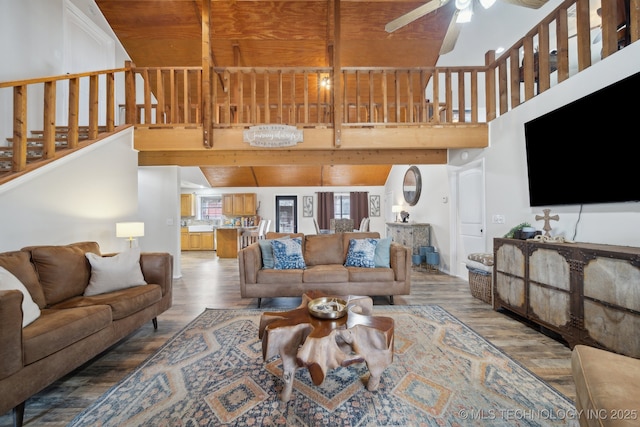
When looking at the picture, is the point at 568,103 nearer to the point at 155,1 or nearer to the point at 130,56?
the point at 155,1

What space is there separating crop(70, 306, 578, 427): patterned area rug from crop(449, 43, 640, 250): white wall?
1457 millimetres

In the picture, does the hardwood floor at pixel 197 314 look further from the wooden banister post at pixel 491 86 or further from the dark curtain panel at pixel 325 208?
the dark curtain panel at pixel 325 208

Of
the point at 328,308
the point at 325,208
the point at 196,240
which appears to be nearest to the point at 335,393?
the point at 328,308

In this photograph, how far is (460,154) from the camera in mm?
4504

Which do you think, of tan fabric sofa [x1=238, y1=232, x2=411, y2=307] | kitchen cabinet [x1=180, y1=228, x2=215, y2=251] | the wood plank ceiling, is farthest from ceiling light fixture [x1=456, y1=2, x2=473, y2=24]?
kitchen cabinet [x1=180, y1=228, x2=215, y2=251]

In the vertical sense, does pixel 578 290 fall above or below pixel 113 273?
below

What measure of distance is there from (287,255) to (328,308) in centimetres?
159

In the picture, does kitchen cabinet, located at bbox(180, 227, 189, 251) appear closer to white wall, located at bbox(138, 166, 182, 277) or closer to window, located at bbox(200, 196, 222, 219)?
window, located at bbox(200, 196, 222, 219)

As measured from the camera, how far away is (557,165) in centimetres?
265

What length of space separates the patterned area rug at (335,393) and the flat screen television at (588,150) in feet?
5.40

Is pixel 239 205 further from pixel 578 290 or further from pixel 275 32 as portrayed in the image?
pixel 578 290

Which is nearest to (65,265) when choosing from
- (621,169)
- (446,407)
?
(446,407)

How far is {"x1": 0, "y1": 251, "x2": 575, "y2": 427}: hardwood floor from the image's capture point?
169cm

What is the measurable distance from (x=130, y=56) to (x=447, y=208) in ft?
23.3
